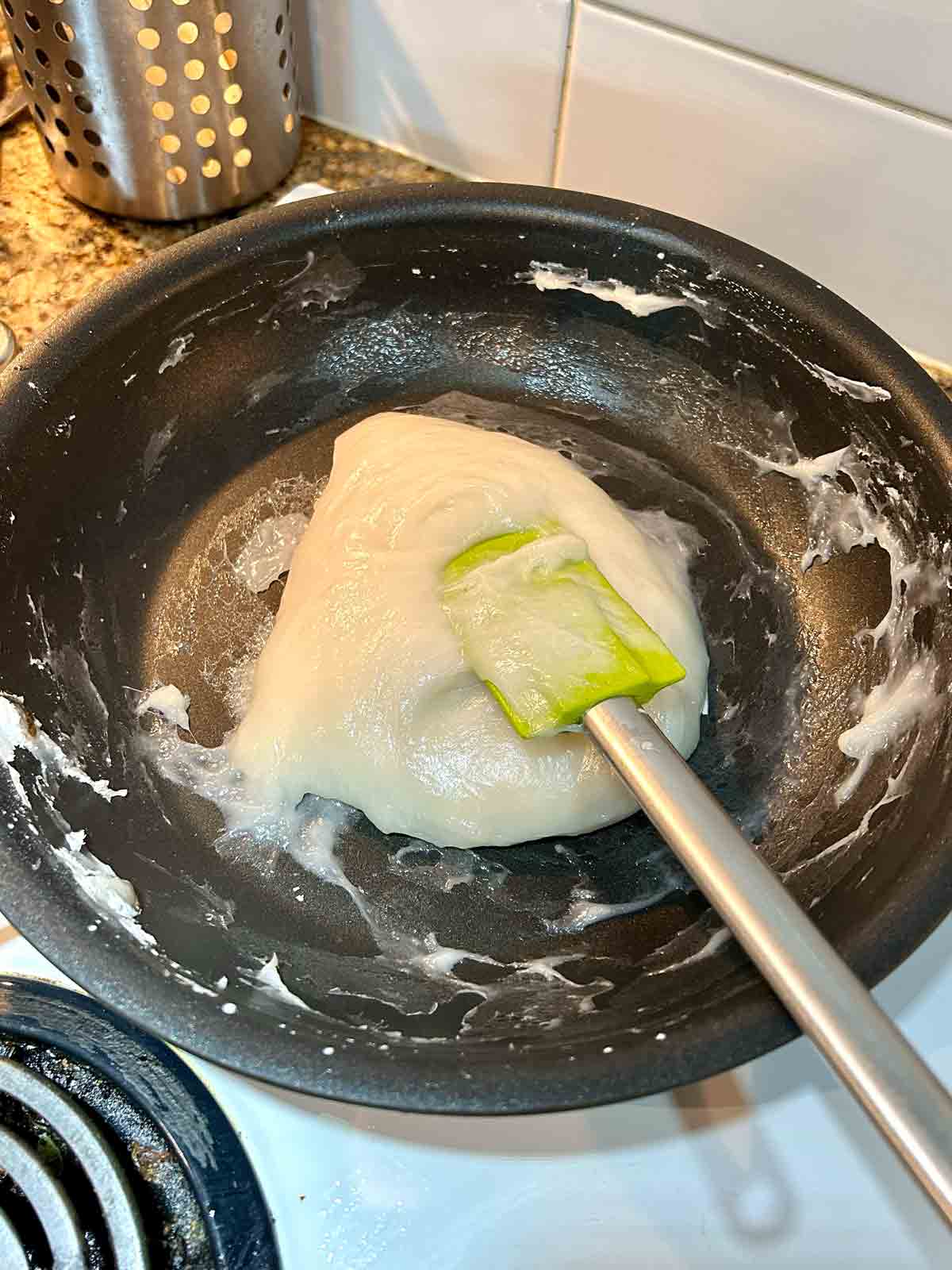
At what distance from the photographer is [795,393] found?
0.79 metres

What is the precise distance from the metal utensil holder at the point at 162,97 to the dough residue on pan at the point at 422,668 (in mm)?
329

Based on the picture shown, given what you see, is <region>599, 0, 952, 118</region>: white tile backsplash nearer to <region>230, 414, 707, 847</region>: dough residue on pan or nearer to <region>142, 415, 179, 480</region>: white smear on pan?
<region>230, 414, 707, 847</region>: dough residue on pan

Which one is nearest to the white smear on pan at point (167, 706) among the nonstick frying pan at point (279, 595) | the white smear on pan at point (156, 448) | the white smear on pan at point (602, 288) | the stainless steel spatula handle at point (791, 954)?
the nonstick frying pan at point (279, 595)

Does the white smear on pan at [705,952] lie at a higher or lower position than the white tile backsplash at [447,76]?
lower

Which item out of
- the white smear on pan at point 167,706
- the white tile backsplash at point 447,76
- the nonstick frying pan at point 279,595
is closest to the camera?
the nonstick frying pan at point 279,595

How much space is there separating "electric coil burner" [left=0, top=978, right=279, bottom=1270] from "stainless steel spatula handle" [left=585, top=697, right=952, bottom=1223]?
0.95 ft

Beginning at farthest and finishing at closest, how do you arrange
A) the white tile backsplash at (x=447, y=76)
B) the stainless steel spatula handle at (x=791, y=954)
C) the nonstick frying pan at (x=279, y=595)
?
the white tile backsplash at (x=447, y=76) → the nonstick frying pan at (x=279, y=595) → the stainless steel spatula handle at (x=791, y=954)

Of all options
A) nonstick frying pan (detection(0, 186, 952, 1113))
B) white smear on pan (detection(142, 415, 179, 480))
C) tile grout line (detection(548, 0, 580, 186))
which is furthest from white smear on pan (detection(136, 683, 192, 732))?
tile grout line (detection(548, 0, 580, 186))

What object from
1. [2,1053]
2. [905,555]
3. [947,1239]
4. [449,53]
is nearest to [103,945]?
[2,1053]

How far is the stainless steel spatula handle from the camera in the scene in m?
0.42

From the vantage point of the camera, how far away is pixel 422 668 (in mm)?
715

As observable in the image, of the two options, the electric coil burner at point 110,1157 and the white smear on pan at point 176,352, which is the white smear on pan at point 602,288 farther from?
the electric coil burner at point 110,1157

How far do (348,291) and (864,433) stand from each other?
42 cm

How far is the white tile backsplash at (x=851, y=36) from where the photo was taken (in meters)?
0.71
